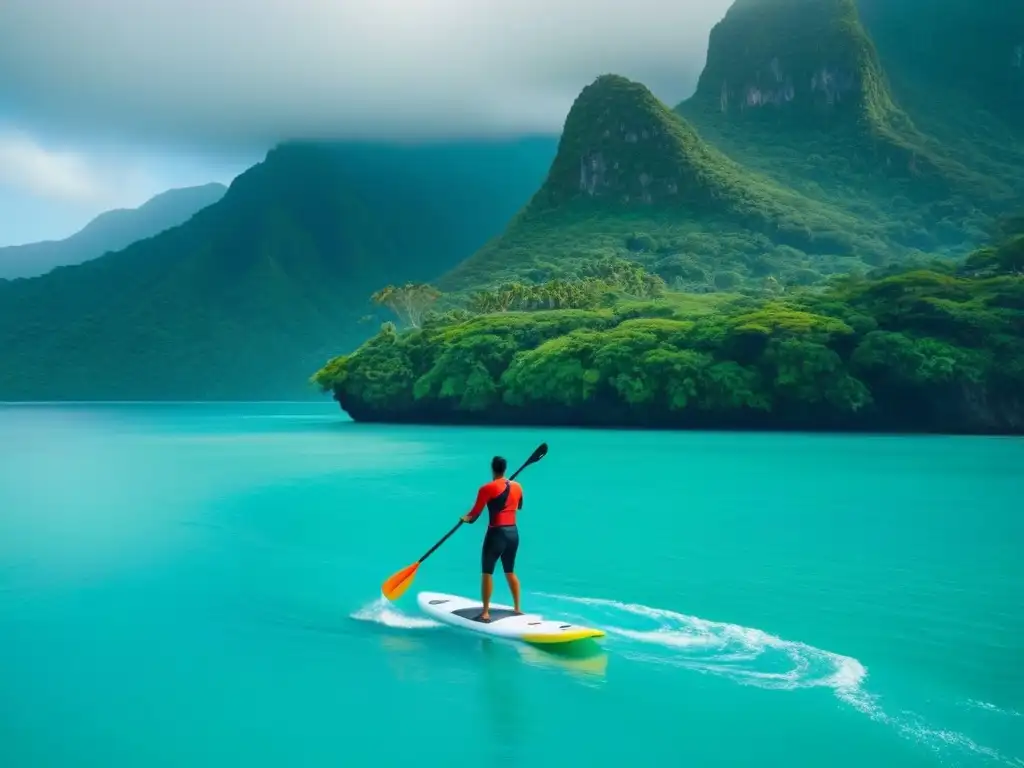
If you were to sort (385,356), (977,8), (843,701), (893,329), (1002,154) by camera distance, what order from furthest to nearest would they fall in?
(977,8) < (1002,154) < (385,356) < (893,329) < (843,701)

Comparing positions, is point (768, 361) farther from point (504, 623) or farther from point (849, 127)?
point (849, 127)

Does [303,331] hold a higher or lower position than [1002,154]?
lower

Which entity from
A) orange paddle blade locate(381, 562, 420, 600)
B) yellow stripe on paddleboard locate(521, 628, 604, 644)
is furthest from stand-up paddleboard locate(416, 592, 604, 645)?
orange paddle blade locate(381, 562, 420, 600)

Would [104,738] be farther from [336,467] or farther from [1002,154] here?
[1002,154]

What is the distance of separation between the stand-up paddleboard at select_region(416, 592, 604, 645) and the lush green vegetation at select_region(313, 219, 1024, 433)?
4637 centimetres

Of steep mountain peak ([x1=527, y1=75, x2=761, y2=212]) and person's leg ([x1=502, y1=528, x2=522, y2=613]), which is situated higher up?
steep mountain peak ([x1=527, y1=75, x2=761, y2=212])

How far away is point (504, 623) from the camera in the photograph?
11.3 m

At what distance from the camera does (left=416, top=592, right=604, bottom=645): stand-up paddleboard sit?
10.9 m

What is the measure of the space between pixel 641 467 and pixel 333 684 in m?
25.6

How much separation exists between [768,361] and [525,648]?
4914 centimetres

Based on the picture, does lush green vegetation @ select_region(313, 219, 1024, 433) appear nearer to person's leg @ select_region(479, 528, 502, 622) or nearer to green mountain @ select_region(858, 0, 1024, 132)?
person's leg @ select_region(479, 528, 502, 622)

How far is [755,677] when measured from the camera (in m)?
9.98

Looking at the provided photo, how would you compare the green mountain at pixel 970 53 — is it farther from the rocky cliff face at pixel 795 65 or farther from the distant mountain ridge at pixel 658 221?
the rocky cliff face at pixel 795 65

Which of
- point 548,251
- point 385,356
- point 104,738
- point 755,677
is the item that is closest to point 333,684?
point 104,738
